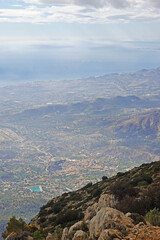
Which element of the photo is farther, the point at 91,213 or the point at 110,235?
the point at 91,213

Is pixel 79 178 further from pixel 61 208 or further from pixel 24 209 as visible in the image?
pixel 61 208

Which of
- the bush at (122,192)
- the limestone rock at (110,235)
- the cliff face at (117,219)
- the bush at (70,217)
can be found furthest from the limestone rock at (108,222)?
the bush at (70,217)

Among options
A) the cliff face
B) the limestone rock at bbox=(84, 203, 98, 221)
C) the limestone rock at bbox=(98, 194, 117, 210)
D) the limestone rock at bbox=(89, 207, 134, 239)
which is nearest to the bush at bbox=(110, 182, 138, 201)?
the cliff face

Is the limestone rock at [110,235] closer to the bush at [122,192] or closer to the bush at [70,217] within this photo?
the bush at [122,192]

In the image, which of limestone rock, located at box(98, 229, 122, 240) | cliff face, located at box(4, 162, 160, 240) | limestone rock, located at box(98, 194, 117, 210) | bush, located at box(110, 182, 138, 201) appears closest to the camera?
limestone rock, located at box(98, 229, 122, 240)

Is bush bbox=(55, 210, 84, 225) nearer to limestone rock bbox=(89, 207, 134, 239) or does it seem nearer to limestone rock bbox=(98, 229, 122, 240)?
limestone rock bbox=(89, 207, 134, 239)

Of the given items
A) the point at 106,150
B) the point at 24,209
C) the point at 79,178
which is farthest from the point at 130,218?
the point at 106,150

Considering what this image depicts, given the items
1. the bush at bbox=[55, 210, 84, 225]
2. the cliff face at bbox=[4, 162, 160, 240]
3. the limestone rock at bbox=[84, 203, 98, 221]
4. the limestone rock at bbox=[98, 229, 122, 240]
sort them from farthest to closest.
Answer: the bush at bbox=[55, 210, 84, 225], the limestone rock at bbox=[84, 203, 98, 221], the cliff face at bbox=[4, 162, 160, 240], the limestone rock at bbox=[98, 229, 122, 240]

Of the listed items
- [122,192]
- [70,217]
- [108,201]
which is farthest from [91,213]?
[70,217]

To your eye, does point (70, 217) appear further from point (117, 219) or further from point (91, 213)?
point (117, 219)
